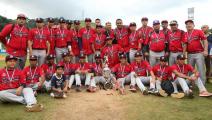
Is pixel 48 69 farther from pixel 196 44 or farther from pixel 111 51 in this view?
pixel 196 44

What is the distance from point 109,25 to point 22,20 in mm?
4295

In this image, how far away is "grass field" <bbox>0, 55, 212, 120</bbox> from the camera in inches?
323

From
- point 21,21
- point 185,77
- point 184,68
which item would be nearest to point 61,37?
point 21,21

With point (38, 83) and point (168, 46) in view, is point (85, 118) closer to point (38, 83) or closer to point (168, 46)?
point (38, 83)

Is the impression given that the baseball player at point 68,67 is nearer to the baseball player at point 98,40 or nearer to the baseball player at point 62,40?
the baseball player at point 62,40

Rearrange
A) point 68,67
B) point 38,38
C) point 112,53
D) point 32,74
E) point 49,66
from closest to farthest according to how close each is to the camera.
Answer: point 32,74
point 38,38
point 49,66
point 68,67
point 112,53

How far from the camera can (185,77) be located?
A: 10.8 metres


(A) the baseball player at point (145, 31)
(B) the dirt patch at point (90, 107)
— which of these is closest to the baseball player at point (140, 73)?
(A) the baseball player at point (145, 31)

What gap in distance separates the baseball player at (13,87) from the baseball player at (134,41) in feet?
17.3

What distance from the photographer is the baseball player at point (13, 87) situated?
904 centimetres

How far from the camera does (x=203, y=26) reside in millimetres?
13992

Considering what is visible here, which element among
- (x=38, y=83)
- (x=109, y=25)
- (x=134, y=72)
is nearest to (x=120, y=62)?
(x=134, y=72)

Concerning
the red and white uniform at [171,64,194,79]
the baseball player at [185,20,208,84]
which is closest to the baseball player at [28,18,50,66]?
the red and white uniform at [171,64,194,79]

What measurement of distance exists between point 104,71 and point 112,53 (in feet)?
4.04
